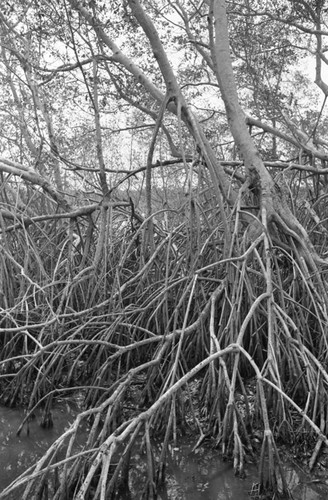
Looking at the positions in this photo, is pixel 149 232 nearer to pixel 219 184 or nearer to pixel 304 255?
pixel 219 184

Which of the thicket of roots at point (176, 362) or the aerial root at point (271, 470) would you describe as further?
the thicket of roots at point (176, 362)

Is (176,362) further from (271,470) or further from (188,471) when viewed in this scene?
(271,470)

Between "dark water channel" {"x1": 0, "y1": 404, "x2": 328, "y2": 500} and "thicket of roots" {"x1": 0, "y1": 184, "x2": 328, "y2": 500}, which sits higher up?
"thicket of roots" {"x1": 0, "y1": 184, "x2": 328, "y2": 500}

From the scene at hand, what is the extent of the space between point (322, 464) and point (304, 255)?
50.9 inches

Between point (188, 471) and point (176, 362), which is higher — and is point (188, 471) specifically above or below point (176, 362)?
below

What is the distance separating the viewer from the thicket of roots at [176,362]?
2.20 m

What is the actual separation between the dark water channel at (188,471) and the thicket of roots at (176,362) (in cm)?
7

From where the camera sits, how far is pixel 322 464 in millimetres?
2375

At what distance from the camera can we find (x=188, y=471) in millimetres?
2432

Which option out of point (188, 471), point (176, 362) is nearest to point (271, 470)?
point (188, 471)

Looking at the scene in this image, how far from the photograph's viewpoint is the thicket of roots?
2.20m

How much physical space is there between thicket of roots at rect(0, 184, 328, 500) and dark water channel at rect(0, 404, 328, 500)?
0.07 m

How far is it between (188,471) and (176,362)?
0.49 meters

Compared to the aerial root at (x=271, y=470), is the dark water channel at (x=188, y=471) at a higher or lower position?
lower
